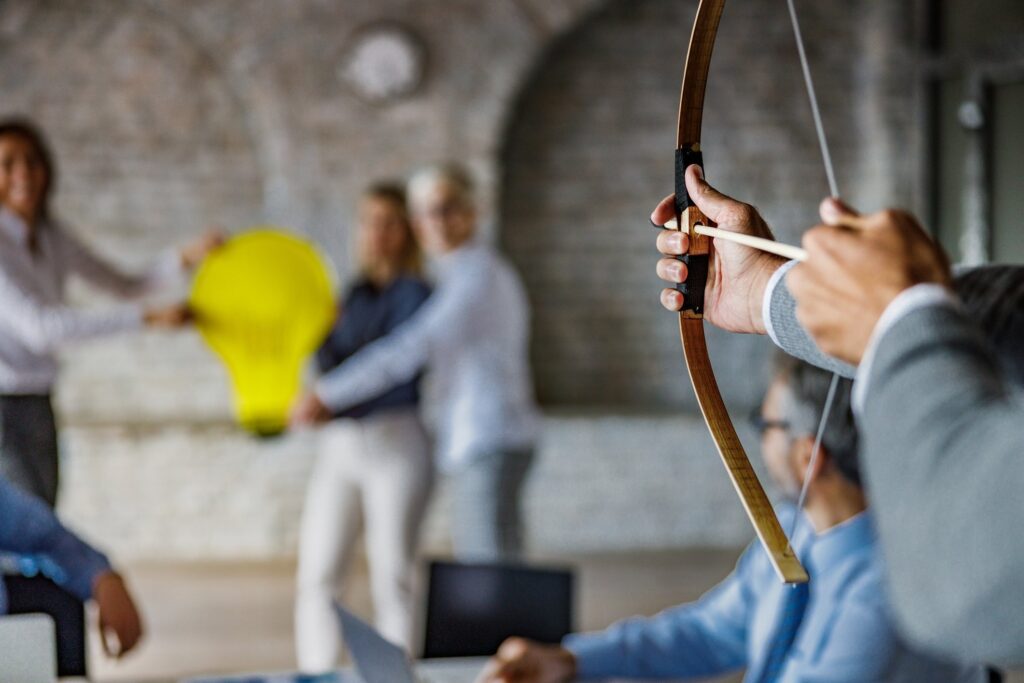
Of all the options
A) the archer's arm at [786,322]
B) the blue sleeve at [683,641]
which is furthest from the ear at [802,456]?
the archer's arm at [786,322]

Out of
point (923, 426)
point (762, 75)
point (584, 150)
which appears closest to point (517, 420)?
point (923, 426)

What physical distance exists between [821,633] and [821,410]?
304 millimetres

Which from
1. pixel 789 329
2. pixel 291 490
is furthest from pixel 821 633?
pixel 291 490

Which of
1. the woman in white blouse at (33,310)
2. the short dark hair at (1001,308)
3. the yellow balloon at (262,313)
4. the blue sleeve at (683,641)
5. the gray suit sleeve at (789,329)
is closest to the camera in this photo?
the gray suit sleeve at (789,329)

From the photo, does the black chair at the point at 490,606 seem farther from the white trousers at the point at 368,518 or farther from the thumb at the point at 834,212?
the thumb at the point at 834,212

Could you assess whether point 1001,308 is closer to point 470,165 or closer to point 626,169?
point 470,165

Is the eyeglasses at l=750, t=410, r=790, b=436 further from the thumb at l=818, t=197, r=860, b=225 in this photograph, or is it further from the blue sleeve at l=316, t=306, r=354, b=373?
the blue sleeve at l=316, t=306, r=354, b=373

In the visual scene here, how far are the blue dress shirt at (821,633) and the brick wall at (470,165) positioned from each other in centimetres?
333

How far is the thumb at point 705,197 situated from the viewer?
80 cm

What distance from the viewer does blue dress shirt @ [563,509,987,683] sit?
1.43 metres

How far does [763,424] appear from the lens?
5.38 feet

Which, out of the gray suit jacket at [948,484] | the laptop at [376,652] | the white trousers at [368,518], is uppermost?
the gray suit jacket at [948,484]

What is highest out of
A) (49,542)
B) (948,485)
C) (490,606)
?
(948,485)

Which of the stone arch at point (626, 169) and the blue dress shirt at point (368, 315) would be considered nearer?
the blue dress shirt at point (368, 315)
